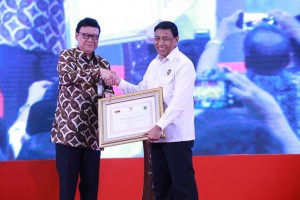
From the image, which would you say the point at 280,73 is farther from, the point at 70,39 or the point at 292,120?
Answer: the point at 70,39

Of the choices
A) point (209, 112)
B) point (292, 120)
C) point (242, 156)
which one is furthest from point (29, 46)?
point (292, 120)

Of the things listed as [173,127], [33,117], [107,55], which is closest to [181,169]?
[173,127]

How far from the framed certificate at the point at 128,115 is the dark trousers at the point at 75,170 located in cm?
15

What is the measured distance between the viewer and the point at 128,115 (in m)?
2.59

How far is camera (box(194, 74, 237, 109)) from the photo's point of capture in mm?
3328

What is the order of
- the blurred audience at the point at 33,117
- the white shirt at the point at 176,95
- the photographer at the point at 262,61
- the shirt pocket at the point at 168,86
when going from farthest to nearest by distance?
the blurred audience at the point at 33,117 → the photographer at the point at 262,61 → the shirt pocket at the point at 168,86 → the white shirt at the point at 176,95

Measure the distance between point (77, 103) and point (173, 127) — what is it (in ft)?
1.80

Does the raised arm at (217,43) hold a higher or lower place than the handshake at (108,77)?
higher

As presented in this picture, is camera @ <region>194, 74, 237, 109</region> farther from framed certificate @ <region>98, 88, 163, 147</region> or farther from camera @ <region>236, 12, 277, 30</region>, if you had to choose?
framed certificate @ <region>98, 88, 163, 147</region>

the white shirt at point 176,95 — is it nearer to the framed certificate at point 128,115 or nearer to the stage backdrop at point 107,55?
the framed certificate at point 128,115

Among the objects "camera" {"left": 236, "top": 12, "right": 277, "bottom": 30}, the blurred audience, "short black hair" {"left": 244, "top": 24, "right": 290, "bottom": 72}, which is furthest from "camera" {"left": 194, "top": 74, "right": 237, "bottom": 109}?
the blurred audience

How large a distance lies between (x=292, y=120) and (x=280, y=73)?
334mm

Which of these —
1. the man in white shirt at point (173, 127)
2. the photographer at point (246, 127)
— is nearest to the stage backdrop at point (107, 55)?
the photographer at point (246, 127)

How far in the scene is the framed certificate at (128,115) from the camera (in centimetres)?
252
